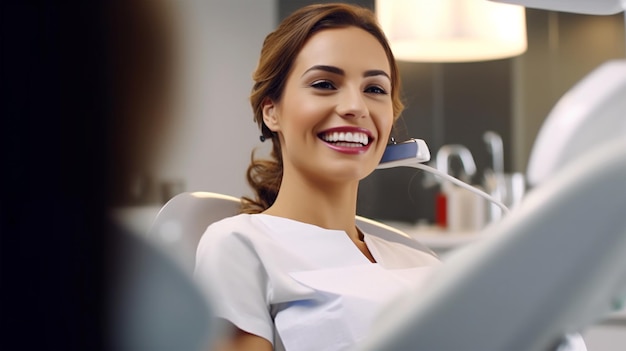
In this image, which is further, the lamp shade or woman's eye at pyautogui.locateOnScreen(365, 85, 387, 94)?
the lamp shade

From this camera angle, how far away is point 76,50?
37cm

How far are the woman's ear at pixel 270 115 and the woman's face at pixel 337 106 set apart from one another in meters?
0.03

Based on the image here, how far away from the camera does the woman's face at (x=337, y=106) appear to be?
1081 mm

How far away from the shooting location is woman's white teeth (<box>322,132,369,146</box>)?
1079 millimetres

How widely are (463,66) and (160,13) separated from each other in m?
3.68

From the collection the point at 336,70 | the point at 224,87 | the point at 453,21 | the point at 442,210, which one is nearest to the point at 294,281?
the point at 336,70

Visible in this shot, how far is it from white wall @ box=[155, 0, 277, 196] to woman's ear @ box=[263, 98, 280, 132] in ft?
0.28

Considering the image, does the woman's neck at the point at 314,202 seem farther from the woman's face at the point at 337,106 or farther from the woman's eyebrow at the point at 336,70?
the woman's eyebrow at the point at 336,70

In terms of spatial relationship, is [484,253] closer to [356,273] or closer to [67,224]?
[67,224]

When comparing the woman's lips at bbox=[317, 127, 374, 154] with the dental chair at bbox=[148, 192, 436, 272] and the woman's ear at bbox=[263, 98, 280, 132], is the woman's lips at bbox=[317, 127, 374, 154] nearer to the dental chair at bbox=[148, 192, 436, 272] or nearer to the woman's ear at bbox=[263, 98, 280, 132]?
the woman's ear at bbox=[263, 98, 280, 132]

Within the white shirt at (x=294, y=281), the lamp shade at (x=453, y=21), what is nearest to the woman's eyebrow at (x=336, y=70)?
the white shirt at (x=294, y=281)

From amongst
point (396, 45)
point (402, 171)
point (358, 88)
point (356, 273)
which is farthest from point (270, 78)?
point (402, 171)

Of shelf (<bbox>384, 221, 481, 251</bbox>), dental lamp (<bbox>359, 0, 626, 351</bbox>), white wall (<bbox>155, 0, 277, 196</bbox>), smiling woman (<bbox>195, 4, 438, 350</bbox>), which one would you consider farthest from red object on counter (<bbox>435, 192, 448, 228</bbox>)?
dental lamp (<bbox>359, 0, 626, 351</bbox>)

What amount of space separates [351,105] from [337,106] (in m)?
0.02
